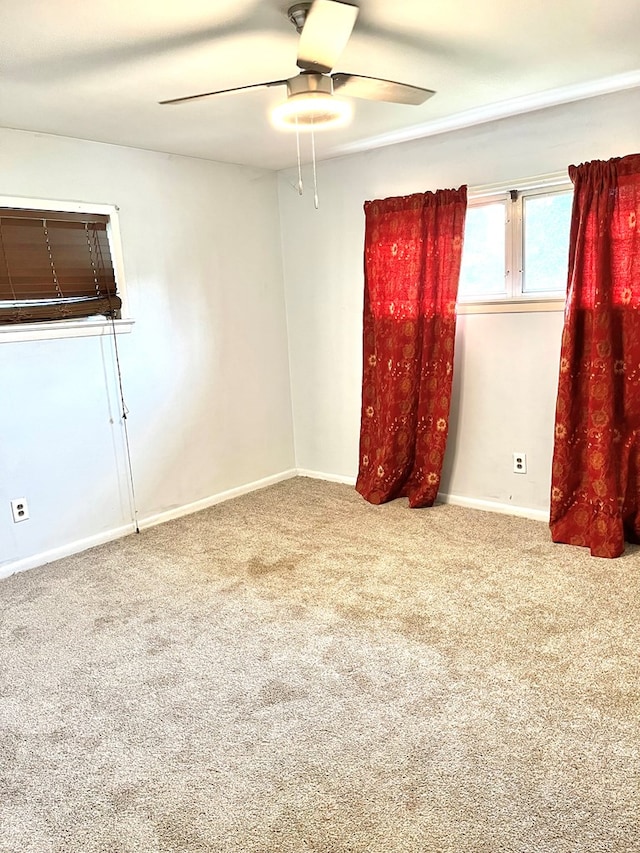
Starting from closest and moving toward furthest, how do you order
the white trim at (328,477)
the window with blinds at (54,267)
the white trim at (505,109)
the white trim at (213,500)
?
the white trim at (505,109)
the window with blinds at (54,267)
the white trim at (213,500)
the white trim at (328,477)

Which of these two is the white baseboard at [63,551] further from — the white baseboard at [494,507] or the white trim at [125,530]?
the white baseboard at [494,507]

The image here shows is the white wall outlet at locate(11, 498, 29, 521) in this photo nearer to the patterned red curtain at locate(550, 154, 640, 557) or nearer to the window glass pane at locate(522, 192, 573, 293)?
the patterned red curtain at locate(550, 154, 640, 557)

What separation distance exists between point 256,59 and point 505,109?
1426mm

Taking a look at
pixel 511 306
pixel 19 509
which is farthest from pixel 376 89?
pixel 19 509

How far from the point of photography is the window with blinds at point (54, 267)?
3115mm

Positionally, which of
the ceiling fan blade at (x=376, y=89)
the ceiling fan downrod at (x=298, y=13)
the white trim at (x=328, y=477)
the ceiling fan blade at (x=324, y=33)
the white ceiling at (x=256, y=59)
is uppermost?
the white ceiling at (x=256, y=59)

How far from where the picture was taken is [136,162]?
360cm

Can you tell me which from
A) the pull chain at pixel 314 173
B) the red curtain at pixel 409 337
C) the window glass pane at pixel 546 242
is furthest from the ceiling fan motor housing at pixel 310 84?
the window glass pane at pixel 546 242

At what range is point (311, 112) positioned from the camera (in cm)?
264

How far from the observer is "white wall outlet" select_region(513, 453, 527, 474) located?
11.8 ft

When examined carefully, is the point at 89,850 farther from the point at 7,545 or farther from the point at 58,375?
the point at 58,375

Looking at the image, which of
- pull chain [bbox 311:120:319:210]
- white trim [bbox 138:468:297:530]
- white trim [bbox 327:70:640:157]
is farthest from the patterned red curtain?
white trim [bbox 138:468:297:530]

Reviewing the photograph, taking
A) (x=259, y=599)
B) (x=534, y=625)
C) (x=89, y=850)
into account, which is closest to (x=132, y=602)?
(x=259, y=599)

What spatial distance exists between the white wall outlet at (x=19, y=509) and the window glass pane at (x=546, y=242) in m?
→ 2.96
